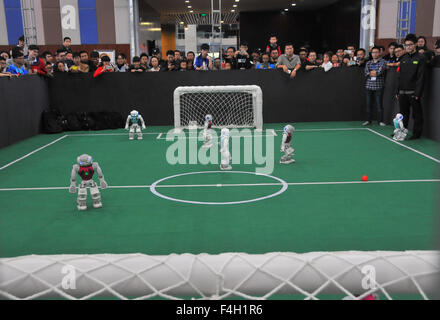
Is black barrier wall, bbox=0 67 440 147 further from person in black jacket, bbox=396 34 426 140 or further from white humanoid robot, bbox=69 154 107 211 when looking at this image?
white humanoid robot, bbox=69 154 107 211

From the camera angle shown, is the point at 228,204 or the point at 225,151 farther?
the point at 225,151

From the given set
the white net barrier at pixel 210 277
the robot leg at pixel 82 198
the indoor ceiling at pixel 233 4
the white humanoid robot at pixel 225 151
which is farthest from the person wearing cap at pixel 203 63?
the white net barrier at pixel 210 277

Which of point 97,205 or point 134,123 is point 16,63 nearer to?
point 134,123

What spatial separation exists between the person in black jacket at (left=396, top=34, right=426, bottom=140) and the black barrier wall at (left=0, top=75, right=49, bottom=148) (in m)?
10.7

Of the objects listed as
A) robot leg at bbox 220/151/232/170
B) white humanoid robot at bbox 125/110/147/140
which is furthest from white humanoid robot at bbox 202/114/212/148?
white humanoid robot at bbox 125/110/147/140

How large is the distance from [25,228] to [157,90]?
9968 mm

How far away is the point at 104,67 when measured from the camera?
15305 mm

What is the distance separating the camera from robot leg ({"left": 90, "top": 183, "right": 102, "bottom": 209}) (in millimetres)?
6512

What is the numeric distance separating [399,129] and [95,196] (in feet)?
27.5

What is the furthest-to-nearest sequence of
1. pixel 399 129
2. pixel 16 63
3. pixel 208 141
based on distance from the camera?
pixel 16 63
pixel 399 129
pixel 208 141

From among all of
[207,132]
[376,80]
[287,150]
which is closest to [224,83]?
[376,80]

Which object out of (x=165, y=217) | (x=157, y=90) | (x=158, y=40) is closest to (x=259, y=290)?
(x=165, y=217)

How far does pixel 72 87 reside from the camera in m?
15.1

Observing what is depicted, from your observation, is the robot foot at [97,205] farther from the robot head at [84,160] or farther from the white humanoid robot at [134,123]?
the white humanoid robot at [134,123]
